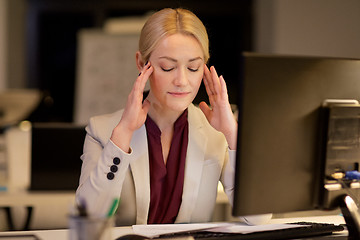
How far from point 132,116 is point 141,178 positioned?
22 centimetres

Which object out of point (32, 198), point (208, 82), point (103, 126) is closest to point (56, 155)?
point (32, 198)

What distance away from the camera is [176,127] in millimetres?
1580

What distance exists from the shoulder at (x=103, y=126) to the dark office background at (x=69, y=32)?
16.2ft

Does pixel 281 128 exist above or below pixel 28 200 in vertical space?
above

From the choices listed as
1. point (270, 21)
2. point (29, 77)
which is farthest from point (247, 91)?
point (29, 77)

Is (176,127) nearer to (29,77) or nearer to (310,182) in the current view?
(310,182)

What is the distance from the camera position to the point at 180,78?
1.41 metres

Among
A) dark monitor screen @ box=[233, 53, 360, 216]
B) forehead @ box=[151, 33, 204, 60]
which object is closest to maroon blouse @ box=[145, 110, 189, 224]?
forehead @ box=[151, 33, 204, 60]

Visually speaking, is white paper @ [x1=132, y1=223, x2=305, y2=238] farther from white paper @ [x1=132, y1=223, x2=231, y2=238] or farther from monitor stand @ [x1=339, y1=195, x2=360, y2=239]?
monitor stand @ [x1=339, y1=195, x2=360, y2=239]

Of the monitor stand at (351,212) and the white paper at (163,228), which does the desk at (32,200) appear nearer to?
the white paper at (163,228)

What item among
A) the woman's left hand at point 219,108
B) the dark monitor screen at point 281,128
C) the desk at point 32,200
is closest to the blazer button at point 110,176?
the woman's left hand at point 219,108

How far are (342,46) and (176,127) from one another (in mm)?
3325

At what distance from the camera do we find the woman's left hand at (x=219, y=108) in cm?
142

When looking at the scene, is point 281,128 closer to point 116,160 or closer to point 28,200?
point 116,160
